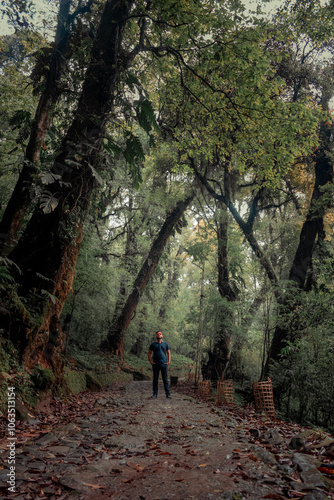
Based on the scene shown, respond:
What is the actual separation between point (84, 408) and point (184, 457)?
3.32 metres

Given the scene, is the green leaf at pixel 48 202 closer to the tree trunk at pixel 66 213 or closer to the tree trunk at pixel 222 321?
the tree trunk at pixel 66 213

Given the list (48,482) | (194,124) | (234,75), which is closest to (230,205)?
(194,124)

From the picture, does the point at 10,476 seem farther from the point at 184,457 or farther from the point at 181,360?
the point at 181,360

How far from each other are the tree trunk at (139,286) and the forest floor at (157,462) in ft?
34.8

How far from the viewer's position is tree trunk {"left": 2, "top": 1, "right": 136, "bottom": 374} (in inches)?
205

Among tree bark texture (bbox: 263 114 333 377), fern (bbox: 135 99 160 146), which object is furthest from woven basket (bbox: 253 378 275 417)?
fern (bbox: 135 99 160 146)

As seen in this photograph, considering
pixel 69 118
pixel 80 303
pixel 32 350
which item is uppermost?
pixel 69 118

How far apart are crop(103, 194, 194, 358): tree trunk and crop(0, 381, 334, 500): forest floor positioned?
10.6 m

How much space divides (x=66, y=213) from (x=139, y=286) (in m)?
9.70

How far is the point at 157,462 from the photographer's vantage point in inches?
107

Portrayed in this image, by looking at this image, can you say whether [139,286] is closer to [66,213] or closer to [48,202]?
[66,213]

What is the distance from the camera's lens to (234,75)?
6957 mm

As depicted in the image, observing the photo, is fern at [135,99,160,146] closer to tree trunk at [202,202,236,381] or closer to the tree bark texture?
the tree bark texture

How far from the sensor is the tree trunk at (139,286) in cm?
1504
